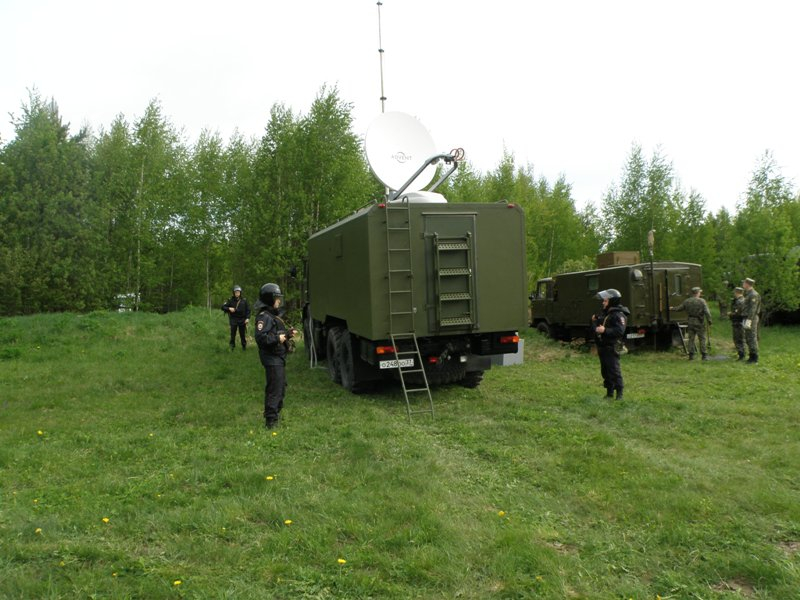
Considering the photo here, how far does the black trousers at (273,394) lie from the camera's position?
7035 mm

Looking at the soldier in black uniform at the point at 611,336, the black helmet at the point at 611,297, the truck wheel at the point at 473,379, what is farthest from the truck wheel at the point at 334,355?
the black helmet at the point at 611,297

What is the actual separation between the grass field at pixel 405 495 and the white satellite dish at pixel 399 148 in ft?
11.5

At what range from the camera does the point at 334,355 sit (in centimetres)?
1042

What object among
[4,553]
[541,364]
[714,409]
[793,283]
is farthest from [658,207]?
[4,553]

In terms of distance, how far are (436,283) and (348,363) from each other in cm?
226

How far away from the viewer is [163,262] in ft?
87.7

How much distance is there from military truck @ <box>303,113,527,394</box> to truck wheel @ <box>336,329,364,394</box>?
120 mm

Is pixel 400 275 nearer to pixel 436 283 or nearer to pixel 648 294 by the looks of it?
pixel 436 283

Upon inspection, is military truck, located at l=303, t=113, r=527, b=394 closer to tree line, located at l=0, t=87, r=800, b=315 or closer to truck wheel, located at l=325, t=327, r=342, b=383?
truck wheel, located at l=325, t=327, r=342, b=383

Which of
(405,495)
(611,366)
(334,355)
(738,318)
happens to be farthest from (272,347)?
→ (738,318)

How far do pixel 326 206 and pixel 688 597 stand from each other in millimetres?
20539

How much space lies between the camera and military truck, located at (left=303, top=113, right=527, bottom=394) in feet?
26.2

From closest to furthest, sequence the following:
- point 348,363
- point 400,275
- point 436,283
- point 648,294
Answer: point 400,275 → point 436,283 → point 348,363 → point 648,294

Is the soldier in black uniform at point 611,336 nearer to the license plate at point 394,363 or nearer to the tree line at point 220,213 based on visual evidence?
the license plate at point 394,363
